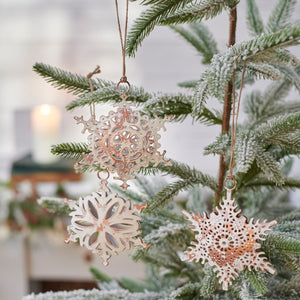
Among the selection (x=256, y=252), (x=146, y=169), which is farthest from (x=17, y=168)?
(x=256, y=252)

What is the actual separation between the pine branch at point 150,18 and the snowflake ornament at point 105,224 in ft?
0.70

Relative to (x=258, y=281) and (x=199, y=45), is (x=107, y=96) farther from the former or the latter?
(x=258, y=281)

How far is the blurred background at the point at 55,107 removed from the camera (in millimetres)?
1755

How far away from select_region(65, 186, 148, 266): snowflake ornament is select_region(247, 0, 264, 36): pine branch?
15.7 inches

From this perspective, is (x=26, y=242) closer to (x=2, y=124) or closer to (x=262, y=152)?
(x=2, y=124)

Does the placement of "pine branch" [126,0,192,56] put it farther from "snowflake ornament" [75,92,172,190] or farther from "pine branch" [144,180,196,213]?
"pine branch" [144,180,196,213]

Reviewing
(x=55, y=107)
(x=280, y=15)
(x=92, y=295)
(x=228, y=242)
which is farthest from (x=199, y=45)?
(x=55, y=107)

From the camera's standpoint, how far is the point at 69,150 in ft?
1.86

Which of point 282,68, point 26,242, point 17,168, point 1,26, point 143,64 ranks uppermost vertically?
point 1,26

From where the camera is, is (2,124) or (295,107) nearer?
(295,107)

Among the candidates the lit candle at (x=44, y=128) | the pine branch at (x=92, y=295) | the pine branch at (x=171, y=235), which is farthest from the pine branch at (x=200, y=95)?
the lit candle at (x=44, y=128)

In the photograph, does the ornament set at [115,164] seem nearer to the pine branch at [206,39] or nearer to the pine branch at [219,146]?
the pine branch at [219,146]

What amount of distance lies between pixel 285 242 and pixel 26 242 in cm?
148

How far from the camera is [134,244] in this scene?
576mm
